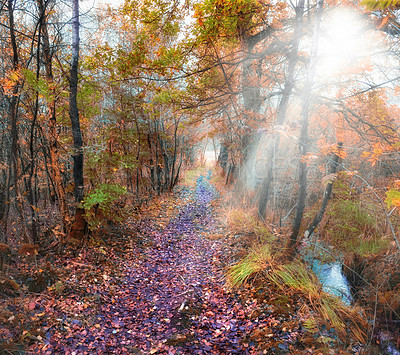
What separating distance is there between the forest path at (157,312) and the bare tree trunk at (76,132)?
77cm

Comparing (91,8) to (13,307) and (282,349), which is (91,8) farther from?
(282,349)

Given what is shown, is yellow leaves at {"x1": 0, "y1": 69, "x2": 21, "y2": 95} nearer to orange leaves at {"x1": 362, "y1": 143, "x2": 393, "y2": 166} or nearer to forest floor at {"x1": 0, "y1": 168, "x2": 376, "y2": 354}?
forest floor at {"x1": 0, "y1": 168, "x2": 376, "y2": 354}

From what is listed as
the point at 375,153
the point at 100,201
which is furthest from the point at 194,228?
the point at 375,153

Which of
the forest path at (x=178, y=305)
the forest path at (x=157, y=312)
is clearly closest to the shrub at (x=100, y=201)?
the forest path at (x=157, y=312)

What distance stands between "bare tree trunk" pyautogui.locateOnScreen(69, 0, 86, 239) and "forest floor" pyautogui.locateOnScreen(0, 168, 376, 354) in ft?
1.59

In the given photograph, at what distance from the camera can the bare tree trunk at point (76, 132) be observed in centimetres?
478

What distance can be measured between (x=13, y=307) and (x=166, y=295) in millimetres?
2332

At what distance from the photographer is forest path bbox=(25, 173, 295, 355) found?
3264mm

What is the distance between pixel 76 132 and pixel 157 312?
151 inches

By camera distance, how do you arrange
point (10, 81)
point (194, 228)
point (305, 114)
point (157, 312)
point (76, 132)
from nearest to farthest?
1. point (10, 81)
2. point (157, 312)
3. point (305, 114)
4. point (76, 132)
5. point (194, 228)

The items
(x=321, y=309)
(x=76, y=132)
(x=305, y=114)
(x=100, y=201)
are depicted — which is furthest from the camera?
(x=76, y=132)

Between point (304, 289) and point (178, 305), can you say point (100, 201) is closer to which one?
point (178, 305)

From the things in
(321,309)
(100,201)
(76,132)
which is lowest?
(321,309)

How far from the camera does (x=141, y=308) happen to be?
4.17 m
